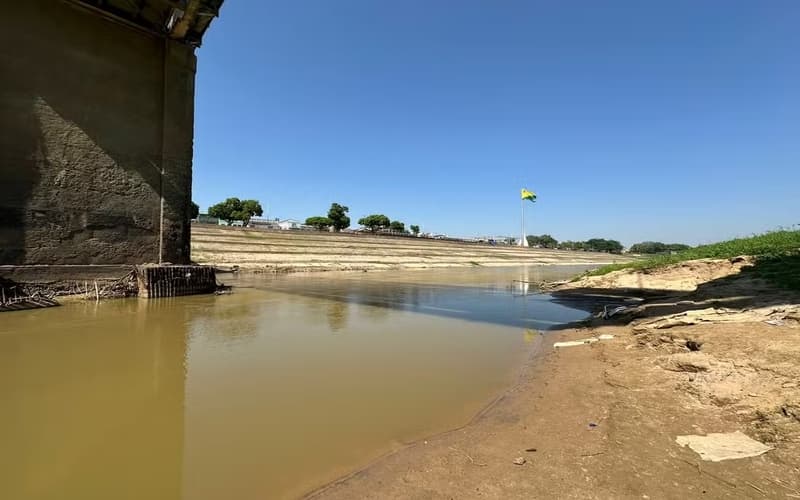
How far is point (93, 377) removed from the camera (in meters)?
4.94

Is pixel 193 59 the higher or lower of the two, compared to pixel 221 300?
higher

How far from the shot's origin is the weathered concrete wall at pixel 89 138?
1112cm

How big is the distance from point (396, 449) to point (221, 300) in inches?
445

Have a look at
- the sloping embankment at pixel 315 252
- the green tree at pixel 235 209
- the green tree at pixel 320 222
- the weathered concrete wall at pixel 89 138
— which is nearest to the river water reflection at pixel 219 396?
the weathered concrete wall at pixel 89 138

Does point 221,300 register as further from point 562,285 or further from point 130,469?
point 562,285

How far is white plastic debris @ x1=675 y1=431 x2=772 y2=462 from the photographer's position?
298 centimetres

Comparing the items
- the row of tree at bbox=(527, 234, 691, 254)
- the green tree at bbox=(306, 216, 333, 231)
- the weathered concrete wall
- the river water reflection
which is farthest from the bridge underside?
the row of tree at bbox=(527, 234, 691, 254)

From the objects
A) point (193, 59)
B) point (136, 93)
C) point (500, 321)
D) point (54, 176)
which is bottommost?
point (500, 321)

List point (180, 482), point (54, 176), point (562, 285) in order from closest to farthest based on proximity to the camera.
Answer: point (180, 482), point (54, 176), point (562, 285)

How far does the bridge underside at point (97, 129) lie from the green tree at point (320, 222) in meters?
70.7

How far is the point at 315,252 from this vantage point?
3800 cm

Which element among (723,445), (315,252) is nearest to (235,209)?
(315,252)

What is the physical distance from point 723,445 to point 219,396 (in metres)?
4.73

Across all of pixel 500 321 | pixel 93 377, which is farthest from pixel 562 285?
pixel 93 377
